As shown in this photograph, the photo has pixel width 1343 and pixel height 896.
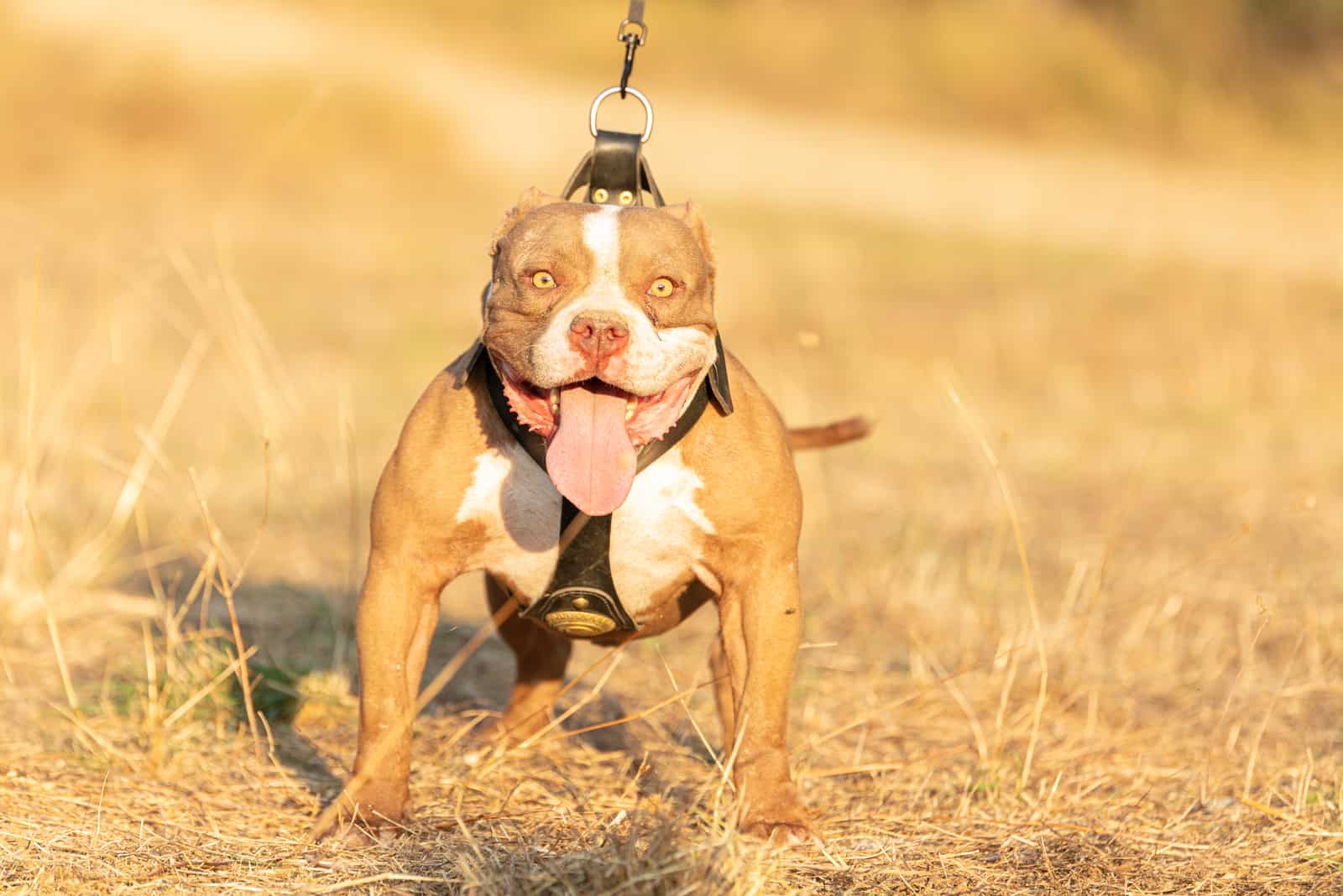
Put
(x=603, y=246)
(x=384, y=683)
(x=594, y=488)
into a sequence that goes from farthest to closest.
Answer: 1. (x=384, y=683)
2. (x=603, y=246)
3. (x=594, y=488)

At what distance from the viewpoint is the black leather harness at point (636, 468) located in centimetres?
358

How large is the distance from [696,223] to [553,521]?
2.47 feet

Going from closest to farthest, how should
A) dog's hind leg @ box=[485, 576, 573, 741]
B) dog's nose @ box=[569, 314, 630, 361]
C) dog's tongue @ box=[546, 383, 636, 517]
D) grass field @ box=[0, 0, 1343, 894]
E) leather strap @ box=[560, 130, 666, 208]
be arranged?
1. dog's nose @ box=[569, 314, 630, 361]
2. dog's tongue @ box=[546, 383, 636, 517]
3. grass field @ box=[0, 0, 1343, 894]
4. leather strap @ box=[560, 130, 666, 208]
5. dog's hind leg @ box=[485, 576, 573, 741]

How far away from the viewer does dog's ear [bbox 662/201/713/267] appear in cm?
363

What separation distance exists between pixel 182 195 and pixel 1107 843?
15.0m

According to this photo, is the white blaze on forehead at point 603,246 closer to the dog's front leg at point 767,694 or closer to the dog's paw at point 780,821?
the dog's front leg at point 767,694

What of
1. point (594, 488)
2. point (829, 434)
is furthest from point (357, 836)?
point (829, 434)

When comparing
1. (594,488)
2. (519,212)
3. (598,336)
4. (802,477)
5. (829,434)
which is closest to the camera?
(598,336)

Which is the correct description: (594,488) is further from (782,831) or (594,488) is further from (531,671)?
(531,671)

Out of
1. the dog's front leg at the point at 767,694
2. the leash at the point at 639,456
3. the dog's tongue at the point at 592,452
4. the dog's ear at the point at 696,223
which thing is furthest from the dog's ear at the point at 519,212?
the dog's front leg at the point at 767,694

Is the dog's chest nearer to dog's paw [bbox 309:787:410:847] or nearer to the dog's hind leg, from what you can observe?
dog's paw [bbox 309:787:410:847]

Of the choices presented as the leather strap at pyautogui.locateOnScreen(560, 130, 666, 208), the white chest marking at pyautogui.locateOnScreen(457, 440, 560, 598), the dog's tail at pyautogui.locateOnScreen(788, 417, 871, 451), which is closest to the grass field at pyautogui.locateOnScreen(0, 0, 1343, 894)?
the dog's tail at pyautogui.locateOnScreen(788, 417, 871, 451)

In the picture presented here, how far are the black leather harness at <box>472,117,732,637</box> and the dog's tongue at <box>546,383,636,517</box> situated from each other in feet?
0.56

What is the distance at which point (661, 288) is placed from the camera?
347cm
